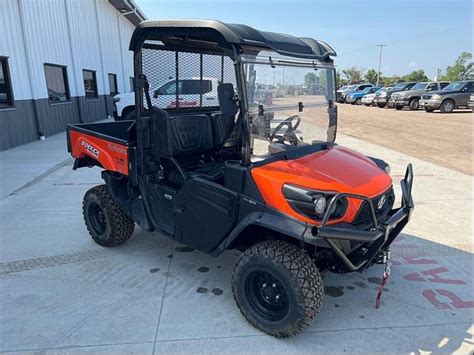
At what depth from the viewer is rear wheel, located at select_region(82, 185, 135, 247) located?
3688mm

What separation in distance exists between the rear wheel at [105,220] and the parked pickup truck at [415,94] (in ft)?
73.9

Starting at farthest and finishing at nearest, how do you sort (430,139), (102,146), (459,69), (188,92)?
(459,69) → (430,139) → (188,92) → (102,146)

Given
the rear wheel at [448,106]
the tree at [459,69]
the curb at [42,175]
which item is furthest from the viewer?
the tree at [459,69]

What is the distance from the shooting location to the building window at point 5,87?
9.00 meters

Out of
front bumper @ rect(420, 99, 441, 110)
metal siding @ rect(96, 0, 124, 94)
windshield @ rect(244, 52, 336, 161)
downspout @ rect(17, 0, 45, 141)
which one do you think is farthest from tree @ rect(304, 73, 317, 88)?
front bumper @ rect(420, 99, 441, 110)

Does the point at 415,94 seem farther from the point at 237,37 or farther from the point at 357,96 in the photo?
the point at 237,37

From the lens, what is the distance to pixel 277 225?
2.30 m

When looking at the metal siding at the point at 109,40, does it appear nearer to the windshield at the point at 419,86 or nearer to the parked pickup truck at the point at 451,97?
the parked pickup truck at the point at 451,97

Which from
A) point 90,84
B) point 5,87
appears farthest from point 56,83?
point 90,84

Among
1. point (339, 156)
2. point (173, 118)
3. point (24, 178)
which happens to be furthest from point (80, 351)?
point (24, 178)

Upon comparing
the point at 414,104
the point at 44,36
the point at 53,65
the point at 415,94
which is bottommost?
the point at 414,104

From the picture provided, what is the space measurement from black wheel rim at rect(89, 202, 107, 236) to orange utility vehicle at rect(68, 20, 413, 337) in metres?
0.17

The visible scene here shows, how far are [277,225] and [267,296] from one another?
0.61 m


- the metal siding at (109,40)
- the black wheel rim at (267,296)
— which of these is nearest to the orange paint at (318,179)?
the black wheel rim at (267,296)
